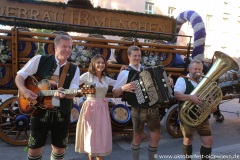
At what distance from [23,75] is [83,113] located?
1142mm

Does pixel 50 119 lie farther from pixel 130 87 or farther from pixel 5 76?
pixel 5 76

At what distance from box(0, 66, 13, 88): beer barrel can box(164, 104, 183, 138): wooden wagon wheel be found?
3.12 meters

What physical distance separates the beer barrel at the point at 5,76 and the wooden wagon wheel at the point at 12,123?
0.28 meters

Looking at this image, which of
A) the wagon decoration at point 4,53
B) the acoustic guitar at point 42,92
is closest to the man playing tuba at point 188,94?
the acoustic guitar at point 42,92

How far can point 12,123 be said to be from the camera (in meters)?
4.78

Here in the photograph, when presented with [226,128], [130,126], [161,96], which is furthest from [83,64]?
[226,128]

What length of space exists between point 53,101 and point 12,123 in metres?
2.28

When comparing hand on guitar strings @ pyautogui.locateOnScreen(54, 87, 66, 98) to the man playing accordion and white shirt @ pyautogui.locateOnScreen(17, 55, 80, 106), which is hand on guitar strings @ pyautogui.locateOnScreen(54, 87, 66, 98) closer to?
white shirt @ pyautogui.locateOnScreen(17, 55, 80, 106)

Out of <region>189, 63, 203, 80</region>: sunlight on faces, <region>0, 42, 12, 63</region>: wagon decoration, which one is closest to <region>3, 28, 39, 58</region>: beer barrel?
<region>0, 42, 12, 63</region>: wagon decoration

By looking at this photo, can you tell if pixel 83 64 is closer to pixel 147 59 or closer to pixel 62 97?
pixel 147 59

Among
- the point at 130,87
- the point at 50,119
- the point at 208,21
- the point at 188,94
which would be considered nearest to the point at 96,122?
the point at 130,87

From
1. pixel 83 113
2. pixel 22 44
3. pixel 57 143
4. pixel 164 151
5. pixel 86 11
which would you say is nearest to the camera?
pixel 57 143

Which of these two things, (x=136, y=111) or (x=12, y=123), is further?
(x=12, y=123)

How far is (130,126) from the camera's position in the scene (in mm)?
5387
